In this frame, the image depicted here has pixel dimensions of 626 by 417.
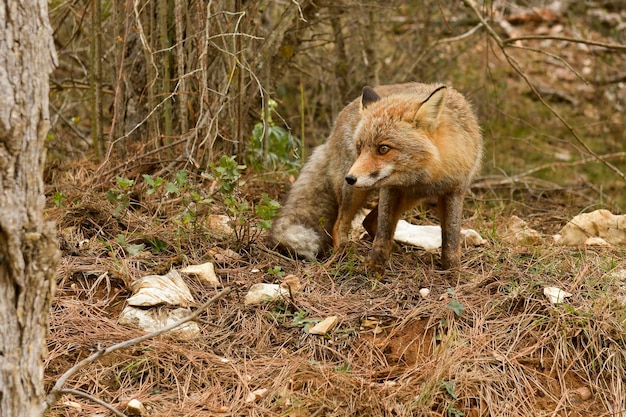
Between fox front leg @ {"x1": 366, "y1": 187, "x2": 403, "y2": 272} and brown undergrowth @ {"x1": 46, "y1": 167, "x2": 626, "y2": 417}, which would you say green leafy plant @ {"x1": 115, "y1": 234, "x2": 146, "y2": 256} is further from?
fox front leg @ {"x1": 366, "y1": 187, "x2": 403, "y2": 272}

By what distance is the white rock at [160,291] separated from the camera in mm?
4234

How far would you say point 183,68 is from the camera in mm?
5895

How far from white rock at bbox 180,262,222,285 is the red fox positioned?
65 cm

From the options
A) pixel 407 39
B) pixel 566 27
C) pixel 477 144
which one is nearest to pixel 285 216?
pixel 477 144

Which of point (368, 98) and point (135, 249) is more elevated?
point (368, 98)

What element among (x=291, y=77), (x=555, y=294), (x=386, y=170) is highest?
(x=386, y=170)

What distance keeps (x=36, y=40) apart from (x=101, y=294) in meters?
2.37

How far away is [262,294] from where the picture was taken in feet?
14.8

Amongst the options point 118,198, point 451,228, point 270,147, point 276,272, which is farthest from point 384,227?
point 270,147

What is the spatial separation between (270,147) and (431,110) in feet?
10.1

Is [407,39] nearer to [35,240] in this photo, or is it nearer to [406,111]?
[406,111]

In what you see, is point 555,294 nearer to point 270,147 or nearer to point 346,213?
point 346,213

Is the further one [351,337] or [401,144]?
[401,144]

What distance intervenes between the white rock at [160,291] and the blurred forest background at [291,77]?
1292mm
